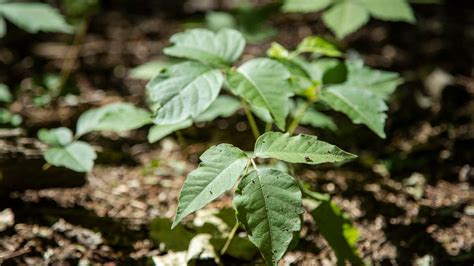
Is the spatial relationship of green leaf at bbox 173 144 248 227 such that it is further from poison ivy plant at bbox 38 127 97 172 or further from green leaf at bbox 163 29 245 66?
poison ivy plant at bbox 38 127 97 172

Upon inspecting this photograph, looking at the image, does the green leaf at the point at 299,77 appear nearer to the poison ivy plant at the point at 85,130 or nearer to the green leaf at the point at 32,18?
the poison ivy plant at the point at 85,130

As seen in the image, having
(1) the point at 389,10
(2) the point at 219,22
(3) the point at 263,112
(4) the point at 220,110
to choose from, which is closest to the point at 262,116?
(3) the point at 263,112

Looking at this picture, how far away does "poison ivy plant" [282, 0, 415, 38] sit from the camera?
2.40 metres

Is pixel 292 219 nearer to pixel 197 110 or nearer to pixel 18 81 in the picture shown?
pixel 197 110

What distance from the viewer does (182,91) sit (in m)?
1.60

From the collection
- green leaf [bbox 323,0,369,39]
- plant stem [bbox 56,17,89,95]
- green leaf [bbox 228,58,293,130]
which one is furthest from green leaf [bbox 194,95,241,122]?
plant stem [bbox 56,17,89,95]

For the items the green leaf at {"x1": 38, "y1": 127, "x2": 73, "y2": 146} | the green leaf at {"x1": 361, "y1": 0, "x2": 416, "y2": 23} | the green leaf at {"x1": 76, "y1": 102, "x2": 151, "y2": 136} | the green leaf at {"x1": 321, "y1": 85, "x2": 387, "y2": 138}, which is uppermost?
the green leaf at {"x1": 321, "y1": 85, "x2": 387, "y2": 138}

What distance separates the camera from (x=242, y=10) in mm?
3002

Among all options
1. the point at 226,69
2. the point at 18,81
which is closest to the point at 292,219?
the point at 226,69

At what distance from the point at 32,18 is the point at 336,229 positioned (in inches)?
71.2

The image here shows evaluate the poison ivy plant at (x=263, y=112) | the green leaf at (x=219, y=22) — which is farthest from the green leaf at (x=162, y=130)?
the green leaf at (x=219, y=22)

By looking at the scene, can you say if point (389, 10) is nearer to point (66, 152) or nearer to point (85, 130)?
point (85, 130)

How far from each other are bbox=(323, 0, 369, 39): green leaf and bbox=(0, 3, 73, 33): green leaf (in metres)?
1.29

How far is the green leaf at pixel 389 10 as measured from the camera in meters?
2.44
